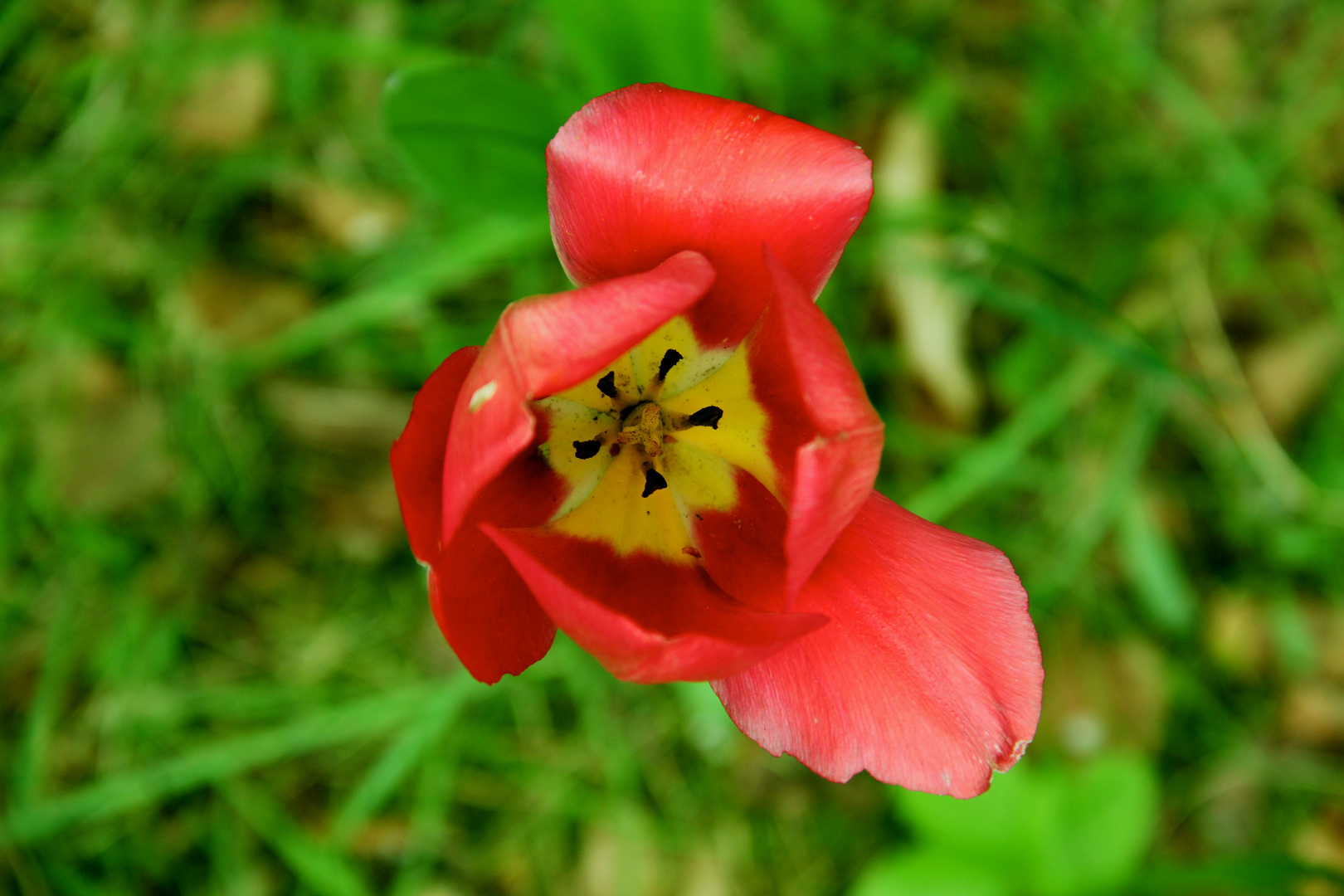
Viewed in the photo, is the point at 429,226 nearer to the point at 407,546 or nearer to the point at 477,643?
the point at 407,546

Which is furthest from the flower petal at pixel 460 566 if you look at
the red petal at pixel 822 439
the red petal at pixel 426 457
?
the red petal at pixel 822 439

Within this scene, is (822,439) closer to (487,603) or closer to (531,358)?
(531,358)

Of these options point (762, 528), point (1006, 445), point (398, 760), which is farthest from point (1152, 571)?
point (398, 760)

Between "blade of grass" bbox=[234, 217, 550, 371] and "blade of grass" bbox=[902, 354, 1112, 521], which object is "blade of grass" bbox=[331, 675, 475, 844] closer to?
"blade of grass" bbox=[234, 217, 550, 371]

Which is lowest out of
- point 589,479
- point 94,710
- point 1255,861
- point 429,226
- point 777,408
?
point 94,710

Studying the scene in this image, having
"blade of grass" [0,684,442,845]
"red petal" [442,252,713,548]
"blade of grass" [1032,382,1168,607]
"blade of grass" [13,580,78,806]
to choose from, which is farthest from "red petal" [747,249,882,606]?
"blade of grass" [13,580,78,806]

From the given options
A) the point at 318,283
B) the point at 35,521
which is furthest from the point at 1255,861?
the point at 35,521

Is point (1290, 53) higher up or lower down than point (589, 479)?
higher up
